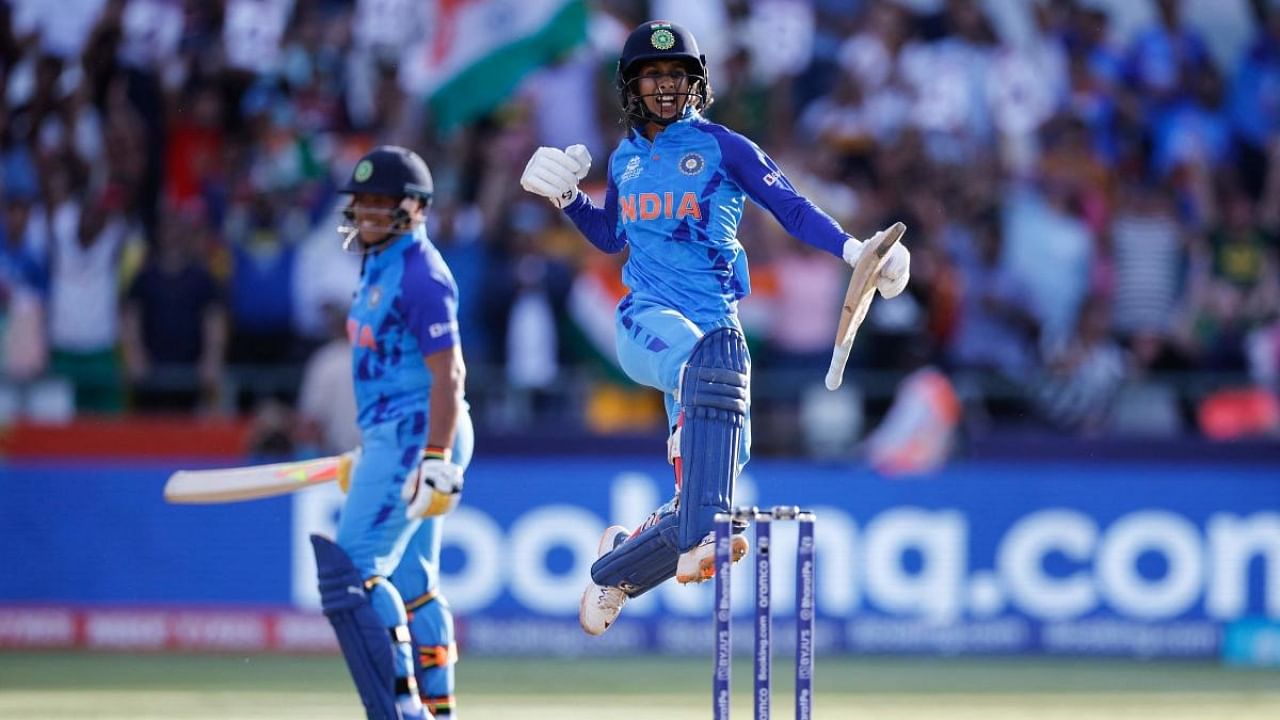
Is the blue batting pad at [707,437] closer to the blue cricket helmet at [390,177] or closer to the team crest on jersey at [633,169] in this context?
the team crest on jersey at [633,169]

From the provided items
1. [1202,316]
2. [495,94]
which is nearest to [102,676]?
[495,94]

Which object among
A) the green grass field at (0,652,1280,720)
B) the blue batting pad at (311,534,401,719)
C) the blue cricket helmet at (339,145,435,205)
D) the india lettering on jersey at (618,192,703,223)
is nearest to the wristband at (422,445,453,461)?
the blue batting pad at (311,534,401,719)

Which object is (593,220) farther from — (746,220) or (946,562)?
(746,220)

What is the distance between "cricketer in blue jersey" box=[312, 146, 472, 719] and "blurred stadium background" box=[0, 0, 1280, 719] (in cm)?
379

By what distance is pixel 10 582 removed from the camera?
13.5m

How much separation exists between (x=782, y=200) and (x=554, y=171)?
0.94 meters

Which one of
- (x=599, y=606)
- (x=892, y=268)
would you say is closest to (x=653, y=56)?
(x=892, y=268)

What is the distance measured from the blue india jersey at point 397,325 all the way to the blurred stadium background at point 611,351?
3.95m

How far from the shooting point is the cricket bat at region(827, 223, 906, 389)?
743 cm

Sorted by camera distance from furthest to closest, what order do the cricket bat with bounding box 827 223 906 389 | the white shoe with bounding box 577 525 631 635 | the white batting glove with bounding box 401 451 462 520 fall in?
the white shoe with bounding box 577 525 631 635, the cricket bat with bounding box 827 223 906 389, the white batting glove with bounding box 401 451 462 520

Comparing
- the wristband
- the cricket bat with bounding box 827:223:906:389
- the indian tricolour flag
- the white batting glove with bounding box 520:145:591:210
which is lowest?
the wristband

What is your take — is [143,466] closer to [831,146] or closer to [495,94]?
[495,94]

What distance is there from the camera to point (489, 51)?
50.7 feet

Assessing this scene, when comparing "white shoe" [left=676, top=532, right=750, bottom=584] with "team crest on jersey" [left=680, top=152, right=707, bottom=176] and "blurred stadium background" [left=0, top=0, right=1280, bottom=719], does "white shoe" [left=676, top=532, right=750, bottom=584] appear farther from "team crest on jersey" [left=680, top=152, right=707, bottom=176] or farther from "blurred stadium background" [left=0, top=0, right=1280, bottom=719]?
"blurred stadium background" [left=0, top=0, right=1280, bottom=719]
